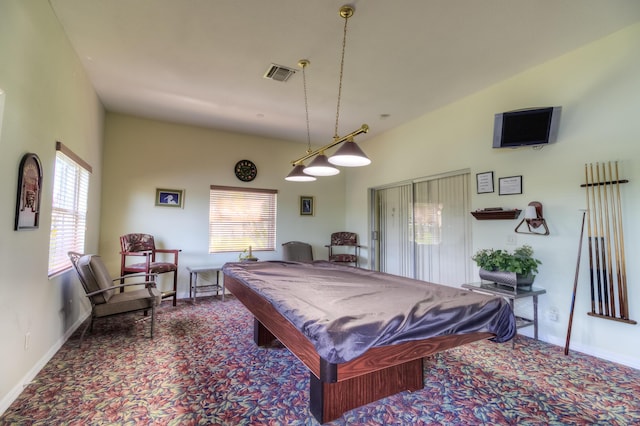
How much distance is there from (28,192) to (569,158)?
476 cm

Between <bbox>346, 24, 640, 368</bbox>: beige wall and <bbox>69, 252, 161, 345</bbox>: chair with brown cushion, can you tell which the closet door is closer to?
<bbox>346, 24, 640, 368</bbox>: beige wall

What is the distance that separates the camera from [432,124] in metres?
4.48

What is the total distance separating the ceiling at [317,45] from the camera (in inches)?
93.6

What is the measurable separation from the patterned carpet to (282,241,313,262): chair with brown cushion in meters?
2.47

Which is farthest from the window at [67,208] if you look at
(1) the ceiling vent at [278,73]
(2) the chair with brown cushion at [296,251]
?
(2) the chair with brown cushion at [296,251]

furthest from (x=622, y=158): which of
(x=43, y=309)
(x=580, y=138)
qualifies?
(x=43, y=309)

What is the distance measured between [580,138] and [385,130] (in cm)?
297

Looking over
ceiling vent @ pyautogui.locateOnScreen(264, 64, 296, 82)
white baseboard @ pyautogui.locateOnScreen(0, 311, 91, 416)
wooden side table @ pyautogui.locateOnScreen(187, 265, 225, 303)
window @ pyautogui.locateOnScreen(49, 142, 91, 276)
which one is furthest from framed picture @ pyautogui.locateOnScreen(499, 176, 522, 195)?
white baseboard @ pyautogui.locateOnScreen(0, 311, 91, 416)

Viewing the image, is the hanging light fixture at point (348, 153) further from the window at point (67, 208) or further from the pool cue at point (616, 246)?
the window at point (67, 208)

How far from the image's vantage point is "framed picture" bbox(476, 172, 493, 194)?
3646mm

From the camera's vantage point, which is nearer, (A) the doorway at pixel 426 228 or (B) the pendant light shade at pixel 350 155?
(B) the pendant light shade at pixel 350 155

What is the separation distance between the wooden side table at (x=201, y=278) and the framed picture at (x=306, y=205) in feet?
6.39

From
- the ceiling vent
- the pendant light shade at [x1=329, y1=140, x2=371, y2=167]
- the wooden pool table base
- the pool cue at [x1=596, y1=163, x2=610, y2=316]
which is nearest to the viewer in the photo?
the wooden pool table base

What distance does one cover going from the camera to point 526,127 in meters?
3.11
